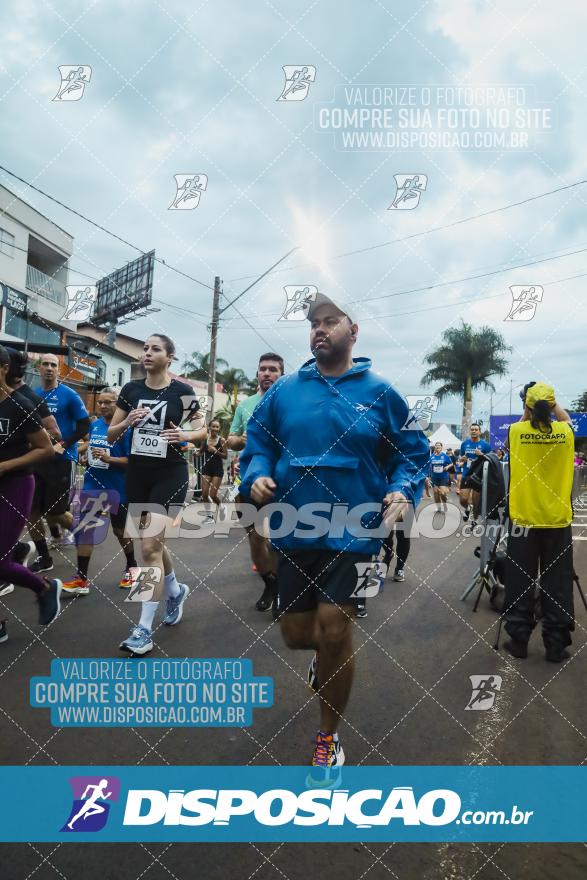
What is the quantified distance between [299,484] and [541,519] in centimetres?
253

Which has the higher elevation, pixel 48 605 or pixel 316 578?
pixel 316 578

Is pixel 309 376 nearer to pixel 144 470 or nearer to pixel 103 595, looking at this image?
pixel 144 470

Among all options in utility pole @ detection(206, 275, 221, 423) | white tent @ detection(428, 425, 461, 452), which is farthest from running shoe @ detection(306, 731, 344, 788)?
white tent @ detection(428, 425, 461, 452)

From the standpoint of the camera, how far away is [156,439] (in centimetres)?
393

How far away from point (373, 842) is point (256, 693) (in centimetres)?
126

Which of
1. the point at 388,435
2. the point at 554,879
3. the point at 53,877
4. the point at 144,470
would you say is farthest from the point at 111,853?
the point at 144,470

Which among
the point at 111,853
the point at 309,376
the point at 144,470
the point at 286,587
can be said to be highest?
the point at 309,376

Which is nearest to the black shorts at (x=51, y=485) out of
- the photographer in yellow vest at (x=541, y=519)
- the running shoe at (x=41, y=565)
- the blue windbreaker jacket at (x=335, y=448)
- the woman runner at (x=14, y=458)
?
the running shoe at (x=41, y=565)

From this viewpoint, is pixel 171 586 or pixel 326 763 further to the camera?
pixel 171 586

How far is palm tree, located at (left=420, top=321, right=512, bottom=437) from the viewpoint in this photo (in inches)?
1148

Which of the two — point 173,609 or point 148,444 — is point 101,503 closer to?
point 173,609

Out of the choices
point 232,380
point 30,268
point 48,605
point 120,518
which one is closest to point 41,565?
point 120,518

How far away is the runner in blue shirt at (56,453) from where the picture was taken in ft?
17.8

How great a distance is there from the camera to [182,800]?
2.16 metres
